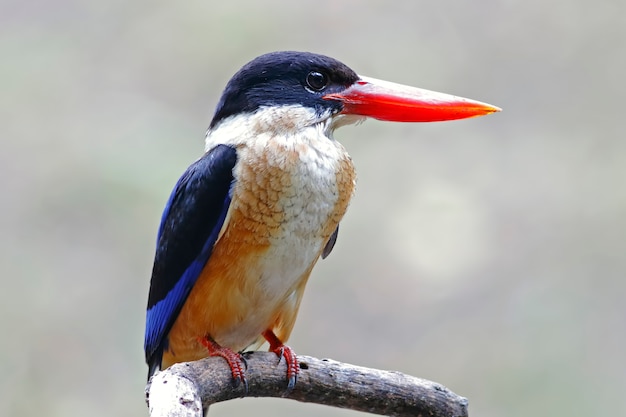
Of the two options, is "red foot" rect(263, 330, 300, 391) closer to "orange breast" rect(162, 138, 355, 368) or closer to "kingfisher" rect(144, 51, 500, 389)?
"kingfisher" rect(144, 51, 500, 389)

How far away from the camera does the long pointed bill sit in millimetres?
2447

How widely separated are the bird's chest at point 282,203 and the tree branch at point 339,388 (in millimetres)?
232

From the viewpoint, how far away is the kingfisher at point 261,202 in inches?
91.0

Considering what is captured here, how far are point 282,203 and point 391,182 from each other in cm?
162

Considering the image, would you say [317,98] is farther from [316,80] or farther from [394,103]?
[394,103]

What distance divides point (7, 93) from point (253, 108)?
6.07 ft

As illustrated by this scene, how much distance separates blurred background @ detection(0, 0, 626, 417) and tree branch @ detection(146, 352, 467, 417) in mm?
1122

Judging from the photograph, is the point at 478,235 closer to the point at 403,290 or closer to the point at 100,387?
the point at 403,290

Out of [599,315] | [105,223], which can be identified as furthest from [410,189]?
[105,223]

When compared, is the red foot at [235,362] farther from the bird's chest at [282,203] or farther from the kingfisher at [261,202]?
the bird's chest at [282,203]

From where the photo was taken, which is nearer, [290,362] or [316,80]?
[290,362]

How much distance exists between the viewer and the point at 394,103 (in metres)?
2.47

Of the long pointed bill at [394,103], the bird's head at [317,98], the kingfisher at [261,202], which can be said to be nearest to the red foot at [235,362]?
the kingfisher at [261,202]

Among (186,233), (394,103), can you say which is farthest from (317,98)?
(186,233)
